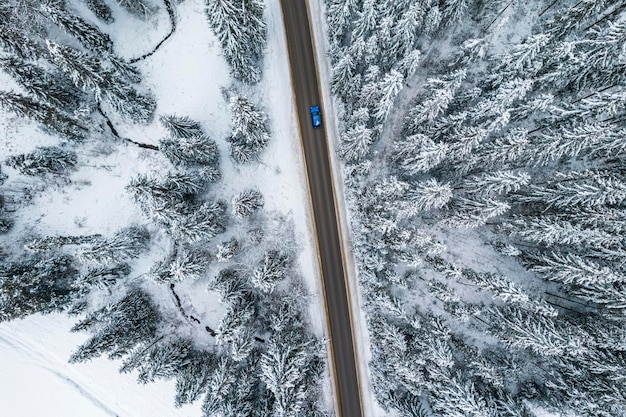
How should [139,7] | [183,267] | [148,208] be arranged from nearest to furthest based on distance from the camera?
1. [148,208]
2. [183,267]
3. [139,7]

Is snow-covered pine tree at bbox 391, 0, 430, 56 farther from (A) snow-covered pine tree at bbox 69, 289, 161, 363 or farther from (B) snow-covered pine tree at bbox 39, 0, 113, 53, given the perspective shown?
(A) snow-covered pine tree at bbox 69, 289, 161, 363

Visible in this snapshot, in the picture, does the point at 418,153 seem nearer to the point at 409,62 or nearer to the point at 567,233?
the point at 409,62

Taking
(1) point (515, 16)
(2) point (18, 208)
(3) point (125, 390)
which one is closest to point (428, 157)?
(1) point (515, 16)

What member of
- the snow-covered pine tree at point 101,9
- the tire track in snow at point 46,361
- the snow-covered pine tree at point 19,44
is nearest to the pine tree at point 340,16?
the snow-covered pine tree at point 101,9

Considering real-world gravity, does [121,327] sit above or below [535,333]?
above

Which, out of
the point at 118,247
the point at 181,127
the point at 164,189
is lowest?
the point at 118,247

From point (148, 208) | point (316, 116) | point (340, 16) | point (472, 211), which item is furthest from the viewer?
point (316, 116)

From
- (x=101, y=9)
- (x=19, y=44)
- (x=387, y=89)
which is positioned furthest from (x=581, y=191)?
(x=19, y=44)

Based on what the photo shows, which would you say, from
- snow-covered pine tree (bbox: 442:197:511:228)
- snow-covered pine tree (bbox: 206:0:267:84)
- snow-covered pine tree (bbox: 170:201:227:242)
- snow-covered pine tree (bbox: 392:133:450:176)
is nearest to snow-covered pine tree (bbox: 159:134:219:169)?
snow-covered pine tree (bbox: 170:201:227:242)
